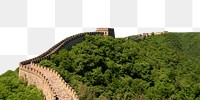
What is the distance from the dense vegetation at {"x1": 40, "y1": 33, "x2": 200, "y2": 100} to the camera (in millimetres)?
54875

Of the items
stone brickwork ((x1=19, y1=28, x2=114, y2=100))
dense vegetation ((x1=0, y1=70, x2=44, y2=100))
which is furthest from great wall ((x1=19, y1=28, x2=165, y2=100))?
dense vegetation ((x1=0, y1=70, x2=44, y2=100))

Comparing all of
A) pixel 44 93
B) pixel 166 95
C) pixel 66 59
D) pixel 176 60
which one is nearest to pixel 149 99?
pixel 166 95

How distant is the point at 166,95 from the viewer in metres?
61.2

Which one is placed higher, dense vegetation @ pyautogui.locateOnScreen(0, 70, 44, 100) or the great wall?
the great wall

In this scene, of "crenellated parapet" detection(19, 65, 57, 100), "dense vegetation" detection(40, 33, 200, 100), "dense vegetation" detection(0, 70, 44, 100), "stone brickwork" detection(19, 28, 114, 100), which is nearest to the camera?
"stone brickwork" detection(19, 28, 114, 100)

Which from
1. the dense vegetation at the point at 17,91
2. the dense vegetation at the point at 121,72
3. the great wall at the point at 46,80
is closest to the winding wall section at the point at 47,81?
the great wall at the point at 46,80

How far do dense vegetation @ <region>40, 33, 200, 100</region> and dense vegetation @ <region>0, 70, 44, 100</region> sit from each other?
5103 millimetres

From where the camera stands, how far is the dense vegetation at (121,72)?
2160 inches

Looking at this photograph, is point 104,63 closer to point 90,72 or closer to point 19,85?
point 90,72

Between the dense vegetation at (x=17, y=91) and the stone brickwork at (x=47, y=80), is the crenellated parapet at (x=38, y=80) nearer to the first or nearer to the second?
the stone brickwork at (x=47, y=80)

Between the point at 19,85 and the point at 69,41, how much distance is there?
23347 mm

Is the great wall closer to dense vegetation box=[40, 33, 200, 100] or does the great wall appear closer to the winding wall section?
the winding wall section

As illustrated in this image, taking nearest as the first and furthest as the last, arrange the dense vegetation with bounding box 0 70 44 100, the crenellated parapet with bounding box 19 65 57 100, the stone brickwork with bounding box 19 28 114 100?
the stone brickwork with bounding box 19 28 114 100 → the crenellated parapet with bounding box 19 65 57 100 → the dense vegetation with bounding box 0 70 44 100

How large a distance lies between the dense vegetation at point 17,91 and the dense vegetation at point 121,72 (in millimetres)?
5103
